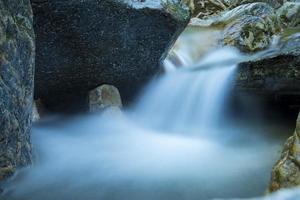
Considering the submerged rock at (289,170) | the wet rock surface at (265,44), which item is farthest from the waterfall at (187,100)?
the submerged rock at (289,170)

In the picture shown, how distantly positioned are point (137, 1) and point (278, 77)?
289 centimetres

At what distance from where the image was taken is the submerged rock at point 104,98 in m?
7.32

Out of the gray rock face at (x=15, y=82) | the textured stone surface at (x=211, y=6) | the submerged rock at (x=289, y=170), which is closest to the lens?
the submerged rock at (x=289, y=170)

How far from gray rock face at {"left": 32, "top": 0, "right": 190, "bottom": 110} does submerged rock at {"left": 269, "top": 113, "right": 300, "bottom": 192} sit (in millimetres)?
3726

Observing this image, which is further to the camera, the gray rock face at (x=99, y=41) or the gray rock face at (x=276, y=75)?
the gray rock face at (x=276, y=75)

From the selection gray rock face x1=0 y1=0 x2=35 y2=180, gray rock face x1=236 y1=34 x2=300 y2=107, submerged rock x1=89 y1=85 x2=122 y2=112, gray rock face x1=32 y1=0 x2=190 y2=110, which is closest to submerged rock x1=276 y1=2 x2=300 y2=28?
gray rock face x1=236 y1=34 x2=300 y2=107

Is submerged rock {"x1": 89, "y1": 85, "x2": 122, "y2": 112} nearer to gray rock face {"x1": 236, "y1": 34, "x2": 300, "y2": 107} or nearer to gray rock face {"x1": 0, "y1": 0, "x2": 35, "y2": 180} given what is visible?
gray rock face {"x1": 236, "y1": 34, "x2": 300, "y2": 107}

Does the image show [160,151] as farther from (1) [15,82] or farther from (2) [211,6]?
(2) [211,6]

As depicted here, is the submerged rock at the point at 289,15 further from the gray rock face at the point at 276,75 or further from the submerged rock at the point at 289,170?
the submerged rock at the point at 289,170

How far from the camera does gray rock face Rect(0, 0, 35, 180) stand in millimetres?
3701

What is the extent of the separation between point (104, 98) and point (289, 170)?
191 inches

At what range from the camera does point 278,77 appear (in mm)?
6562

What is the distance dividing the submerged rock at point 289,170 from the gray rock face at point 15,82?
2.68 metres

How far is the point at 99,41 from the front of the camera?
630 centimetres
